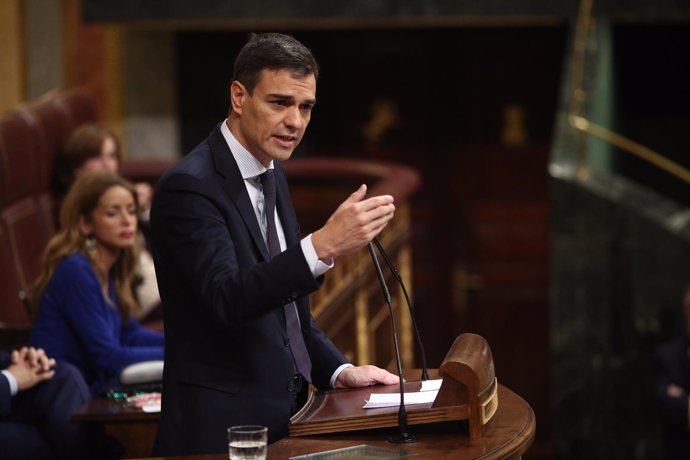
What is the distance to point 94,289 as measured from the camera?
14.2ft

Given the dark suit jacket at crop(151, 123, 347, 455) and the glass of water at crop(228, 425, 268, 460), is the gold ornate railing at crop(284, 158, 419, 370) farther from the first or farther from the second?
the glass of water at crop(228, 425, 268, 460)

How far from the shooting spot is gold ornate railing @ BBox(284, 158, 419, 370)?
5270 mm

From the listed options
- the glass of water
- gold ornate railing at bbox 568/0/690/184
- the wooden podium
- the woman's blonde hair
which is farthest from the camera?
gold ornate railing at bbox 568/0/690/184

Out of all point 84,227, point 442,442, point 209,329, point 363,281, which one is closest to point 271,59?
point 209,329

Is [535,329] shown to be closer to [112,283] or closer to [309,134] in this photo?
[309,134]

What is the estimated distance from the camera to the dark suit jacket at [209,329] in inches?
102

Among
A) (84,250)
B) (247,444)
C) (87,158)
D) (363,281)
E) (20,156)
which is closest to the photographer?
(247,444)

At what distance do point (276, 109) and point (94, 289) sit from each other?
6.12 feet

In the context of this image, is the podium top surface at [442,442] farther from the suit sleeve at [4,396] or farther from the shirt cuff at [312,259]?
the suit sleeve at [4,396]

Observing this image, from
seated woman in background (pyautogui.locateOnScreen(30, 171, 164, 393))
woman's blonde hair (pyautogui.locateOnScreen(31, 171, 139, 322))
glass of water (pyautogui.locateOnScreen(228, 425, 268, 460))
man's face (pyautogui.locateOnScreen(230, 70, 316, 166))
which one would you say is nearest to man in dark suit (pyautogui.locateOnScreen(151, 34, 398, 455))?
man's face (pyautogui.locateOnScreen(230, 70, 316, 166))

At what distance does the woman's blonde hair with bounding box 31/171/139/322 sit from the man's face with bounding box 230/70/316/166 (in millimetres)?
1863

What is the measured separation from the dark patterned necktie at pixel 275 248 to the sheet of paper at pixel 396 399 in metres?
0.17

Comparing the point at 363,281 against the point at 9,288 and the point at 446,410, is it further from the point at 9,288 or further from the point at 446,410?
the point at 446,410

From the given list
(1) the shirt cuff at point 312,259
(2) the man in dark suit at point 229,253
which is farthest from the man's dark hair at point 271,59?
(1) the shirt cuff at point 312,259
